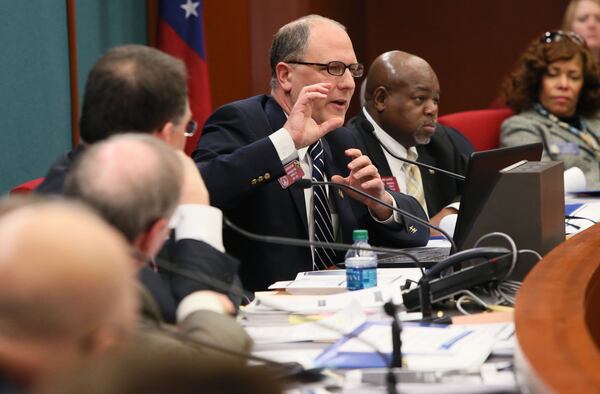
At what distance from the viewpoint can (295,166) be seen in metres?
2.90

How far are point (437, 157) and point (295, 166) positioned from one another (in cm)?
160

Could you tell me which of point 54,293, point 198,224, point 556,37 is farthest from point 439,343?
point 556,37

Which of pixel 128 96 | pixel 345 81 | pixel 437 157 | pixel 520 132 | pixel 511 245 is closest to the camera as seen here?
pixel 128 96

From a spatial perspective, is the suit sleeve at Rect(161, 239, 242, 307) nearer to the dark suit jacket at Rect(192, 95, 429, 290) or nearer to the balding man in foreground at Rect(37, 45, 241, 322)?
the balding man in foreground at Rect(37, 45, 241, 322)

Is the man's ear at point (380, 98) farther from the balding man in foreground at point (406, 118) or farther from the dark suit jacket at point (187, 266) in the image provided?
the dark suit jacket at point (187, 266)

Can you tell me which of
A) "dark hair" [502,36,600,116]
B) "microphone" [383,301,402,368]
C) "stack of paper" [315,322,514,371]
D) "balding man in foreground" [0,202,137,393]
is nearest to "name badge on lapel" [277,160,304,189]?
"stack of paper" [315,322,514,371]

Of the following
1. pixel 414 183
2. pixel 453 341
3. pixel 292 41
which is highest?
pixel 292 41

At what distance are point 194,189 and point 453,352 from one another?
0.64 m

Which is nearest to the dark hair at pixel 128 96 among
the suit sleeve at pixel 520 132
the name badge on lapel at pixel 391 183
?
the name badge on lapel at pixel 391 183

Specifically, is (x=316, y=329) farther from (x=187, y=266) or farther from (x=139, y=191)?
(x=139, y=191)

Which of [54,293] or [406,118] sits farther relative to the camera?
[406,118]

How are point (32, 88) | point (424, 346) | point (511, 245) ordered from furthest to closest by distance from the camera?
point (32, 88) < point (511, 245) < point (424, 346)

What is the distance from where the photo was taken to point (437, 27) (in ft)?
24.4

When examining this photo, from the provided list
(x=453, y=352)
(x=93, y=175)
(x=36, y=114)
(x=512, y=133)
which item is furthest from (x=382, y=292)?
(x=512, y=133)
